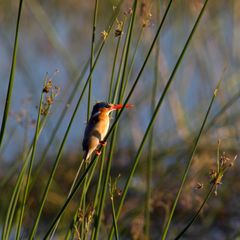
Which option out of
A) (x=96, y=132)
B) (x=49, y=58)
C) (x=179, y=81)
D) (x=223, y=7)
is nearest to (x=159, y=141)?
(x=179, y=81)

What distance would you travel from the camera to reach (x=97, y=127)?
6.01 feet

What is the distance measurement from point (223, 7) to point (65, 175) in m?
1.91

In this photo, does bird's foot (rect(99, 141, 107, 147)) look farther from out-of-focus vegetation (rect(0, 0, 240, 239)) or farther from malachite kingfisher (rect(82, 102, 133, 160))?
out-of-focus vegetation (rect(0, 0, 240, 239))

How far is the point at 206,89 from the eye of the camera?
204 inches

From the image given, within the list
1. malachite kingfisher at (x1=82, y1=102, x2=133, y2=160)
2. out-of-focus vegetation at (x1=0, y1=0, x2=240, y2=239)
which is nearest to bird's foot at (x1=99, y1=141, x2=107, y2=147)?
malachite kingfisher at (x1=82, y1=102, x2=133, y2=160)

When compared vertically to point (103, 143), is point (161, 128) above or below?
above

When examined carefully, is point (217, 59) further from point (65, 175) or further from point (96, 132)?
point (96, 132)

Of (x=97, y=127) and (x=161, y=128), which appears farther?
(x=161, y=128)

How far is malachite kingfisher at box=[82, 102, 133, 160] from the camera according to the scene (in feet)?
5.93

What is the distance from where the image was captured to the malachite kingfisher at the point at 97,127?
181 centimetres

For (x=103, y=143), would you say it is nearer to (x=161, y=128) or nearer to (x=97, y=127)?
(x=97, y=127)

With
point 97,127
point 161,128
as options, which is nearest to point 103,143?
point 97,127

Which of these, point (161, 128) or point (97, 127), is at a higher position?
point (161, 128)

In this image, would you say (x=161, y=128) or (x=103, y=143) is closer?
(x=103, y=143)
